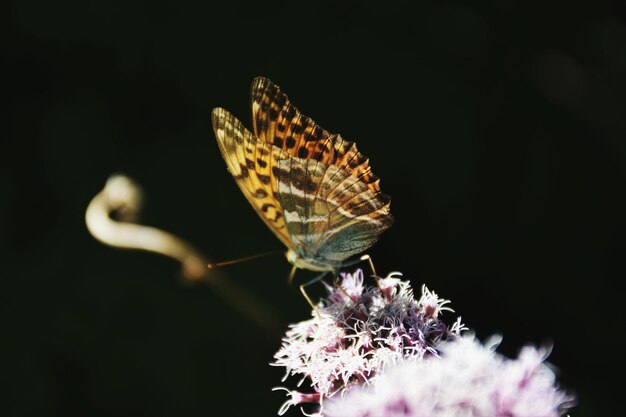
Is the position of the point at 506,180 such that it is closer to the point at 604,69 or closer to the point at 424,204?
the point at 424,204

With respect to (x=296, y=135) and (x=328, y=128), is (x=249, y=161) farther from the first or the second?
(x=328, y=128)

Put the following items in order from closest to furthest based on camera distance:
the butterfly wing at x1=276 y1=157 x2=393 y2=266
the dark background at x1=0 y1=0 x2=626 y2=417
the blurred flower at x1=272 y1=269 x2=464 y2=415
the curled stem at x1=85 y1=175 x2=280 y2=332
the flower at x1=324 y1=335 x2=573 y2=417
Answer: the flower at x1=324 y1=335 x2=573 y2=417, the blurred flower at x1=272 y1=269 x2=464 y2=415, the butterfly wing at x1=276 y1=157 x2=393 y2=266, the curled stem at x1=85 y1=175 x2=280 y2=332, the dark background at x1=0 y1=0 x2=626 y2=417

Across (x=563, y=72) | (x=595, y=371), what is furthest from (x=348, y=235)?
(x=563, y=72)

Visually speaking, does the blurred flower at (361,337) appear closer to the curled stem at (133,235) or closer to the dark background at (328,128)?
the curled stem at (133,235)

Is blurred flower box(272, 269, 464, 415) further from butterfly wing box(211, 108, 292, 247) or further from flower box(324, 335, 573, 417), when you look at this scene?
butterfly wing box(211, 108, 292, 247)

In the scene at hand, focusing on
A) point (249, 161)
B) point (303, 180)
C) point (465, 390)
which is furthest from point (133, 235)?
point (465, 390)

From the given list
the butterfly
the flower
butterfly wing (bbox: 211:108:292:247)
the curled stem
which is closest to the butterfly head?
the butterfly
